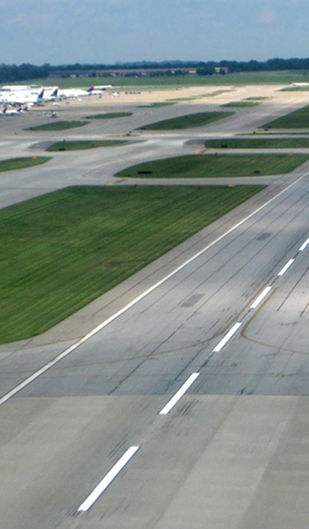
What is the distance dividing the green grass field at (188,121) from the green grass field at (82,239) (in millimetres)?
68640

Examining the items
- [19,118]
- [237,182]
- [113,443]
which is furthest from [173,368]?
[19,118]

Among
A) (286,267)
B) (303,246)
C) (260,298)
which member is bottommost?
(303,246)

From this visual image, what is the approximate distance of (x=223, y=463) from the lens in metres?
21.3

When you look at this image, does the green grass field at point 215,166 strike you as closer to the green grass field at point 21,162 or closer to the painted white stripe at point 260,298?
the green grass field at point 21,162

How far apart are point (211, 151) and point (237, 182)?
27.5m

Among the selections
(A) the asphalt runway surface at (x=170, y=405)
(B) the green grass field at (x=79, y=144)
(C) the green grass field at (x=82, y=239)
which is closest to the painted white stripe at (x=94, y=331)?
(A) the asphalt runway surface at (x=170, y=405)

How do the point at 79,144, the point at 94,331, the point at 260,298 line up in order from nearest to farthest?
the point at 94,331
the point at 260,298
the point at 79,144

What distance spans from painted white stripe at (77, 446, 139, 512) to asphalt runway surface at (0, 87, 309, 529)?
4 cm

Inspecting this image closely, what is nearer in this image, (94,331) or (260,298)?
(94,331)

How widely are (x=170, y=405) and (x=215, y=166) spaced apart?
7034 centimetres

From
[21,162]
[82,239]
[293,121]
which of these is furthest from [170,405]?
[293,121]

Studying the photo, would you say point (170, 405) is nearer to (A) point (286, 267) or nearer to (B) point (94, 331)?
(B) point (94, 331)

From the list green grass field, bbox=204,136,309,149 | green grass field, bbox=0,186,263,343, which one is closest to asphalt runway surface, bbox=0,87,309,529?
green grass field, bbox=0,186,263,343

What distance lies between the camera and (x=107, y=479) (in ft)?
67.4
